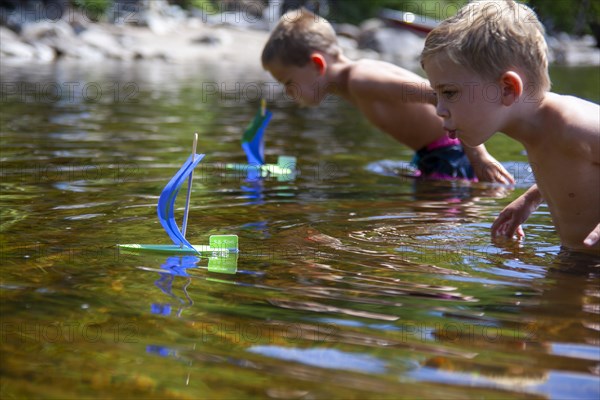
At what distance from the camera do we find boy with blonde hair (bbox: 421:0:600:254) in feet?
12.0

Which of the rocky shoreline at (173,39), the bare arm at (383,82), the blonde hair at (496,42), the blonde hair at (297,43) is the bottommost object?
the rocky shoreline at (173,39)

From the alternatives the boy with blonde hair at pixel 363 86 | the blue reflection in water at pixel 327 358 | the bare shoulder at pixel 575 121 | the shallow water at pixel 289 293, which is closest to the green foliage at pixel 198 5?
the boy with blonde hair at pixel 363 86

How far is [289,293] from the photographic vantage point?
3.12m

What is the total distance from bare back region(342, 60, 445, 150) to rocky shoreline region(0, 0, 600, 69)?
677 inches

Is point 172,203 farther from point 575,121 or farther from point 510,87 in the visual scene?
point 575,121

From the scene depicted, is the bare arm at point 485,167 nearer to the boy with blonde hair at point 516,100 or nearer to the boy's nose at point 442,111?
the boy with blonde hair at point 516,100

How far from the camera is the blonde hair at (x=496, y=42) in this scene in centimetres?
362

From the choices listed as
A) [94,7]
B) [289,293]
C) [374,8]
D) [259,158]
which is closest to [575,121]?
[289,293]

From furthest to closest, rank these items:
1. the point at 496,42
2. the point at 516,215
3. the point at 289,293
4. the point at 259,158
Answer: the point at 259,158
the point at 516,215
the point at 496,42
the point at 289,293

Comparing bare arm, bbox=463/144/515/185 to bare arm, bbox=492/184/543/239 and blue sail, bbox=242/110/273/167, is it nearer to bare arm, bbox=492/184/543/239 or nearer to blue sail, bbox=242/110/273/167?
blue sail, bbox=242/110/273/167

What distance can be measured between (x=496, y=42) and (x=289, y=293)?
4.30 feet

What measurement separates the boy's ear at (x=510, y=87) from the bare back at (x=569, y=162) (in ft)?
0.68

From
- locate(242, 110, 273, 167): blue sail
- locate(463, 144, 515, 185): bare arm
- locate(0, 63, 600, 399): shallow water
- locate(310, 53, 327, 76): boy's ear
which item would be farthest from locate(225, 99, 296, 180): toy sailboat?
locate(463, 144, 515, 185): bare arm

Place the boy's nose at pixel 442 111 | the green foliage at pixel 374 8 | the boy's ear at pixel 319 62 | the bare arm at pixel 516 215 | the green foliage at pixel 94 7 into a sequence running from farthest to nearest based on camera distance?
the green foliage at pixel 374 8, the green foliage at pixel 94 7, the boy's ear at pixel 319 62, the bare arm at pixel 516 215, the boy's nose at pixel 442 111
